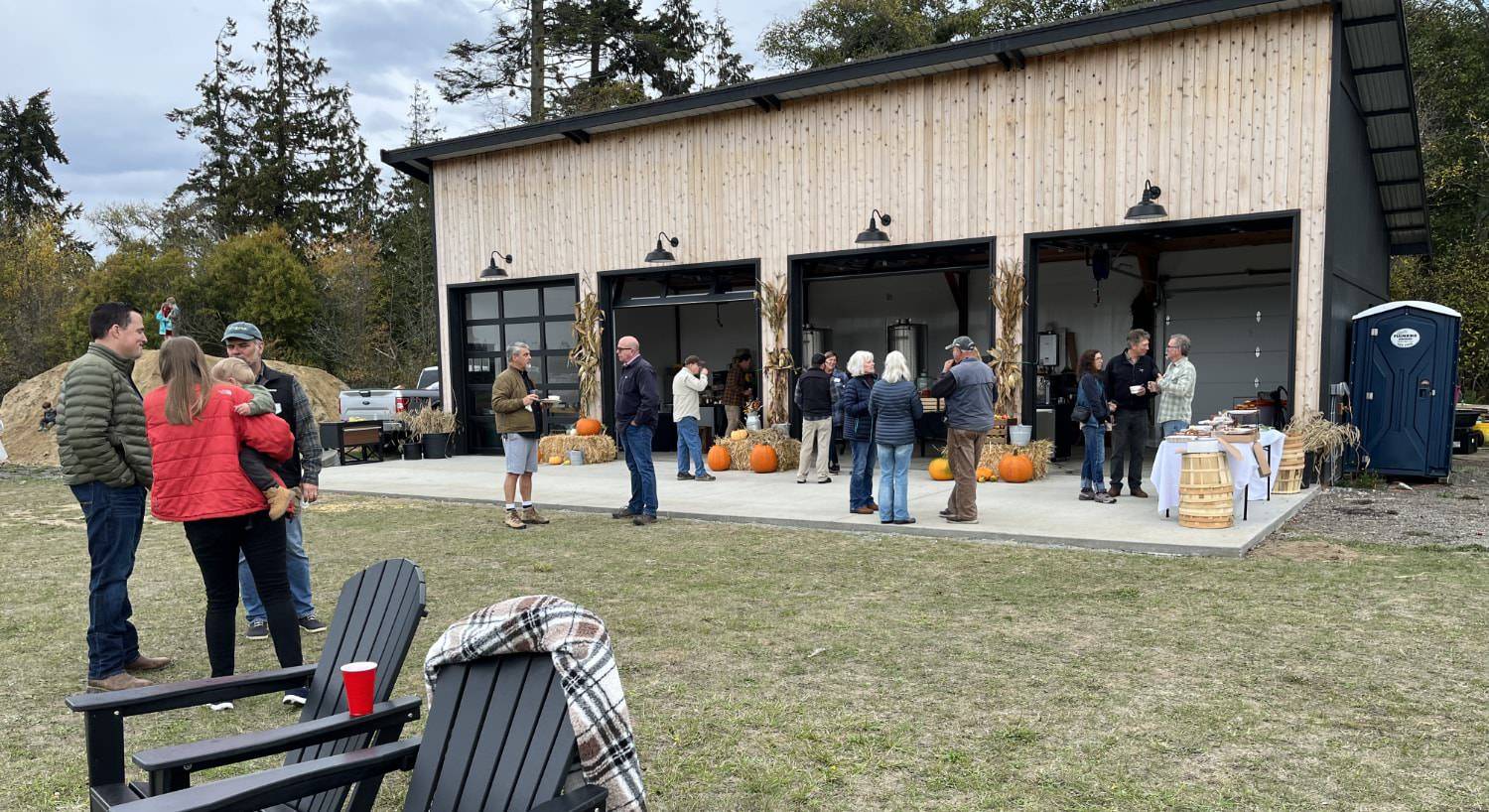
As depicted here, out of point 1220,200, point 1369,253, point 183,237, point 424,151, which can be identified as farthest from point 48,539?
point 183,237

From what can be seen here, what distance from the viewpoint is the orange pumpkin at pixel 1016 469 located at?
10.6m

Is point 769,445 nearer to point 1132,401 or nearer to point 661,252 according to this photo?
point 661,252

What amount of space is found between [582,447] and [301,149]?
25.7m

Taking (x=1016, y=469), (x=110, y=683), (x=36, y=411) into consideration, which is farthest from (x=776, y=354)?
(x=36, y=411)

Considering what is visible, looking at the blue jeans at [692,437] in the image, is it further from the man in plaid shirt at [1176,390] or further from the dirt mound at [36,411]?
the dirt mound at [36,411]

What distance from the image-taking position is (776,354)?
13086 mm

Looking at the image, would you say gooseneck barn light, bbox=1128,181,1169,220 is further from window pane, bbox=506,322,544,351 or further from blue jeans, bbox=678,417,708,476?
window pane, bbox=506,322,544,351

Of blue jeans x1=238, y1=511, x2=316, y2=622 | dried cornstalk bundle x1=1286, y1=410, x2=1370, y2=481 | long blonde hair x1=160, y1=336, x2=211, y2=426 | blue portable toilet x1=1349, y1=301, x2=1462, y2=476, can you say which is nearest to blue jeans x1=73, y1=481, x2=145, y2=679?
long blonde hair x1=160, y1=336, x2=211, y2=426

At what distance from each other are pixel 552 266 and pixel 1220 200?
969 cm

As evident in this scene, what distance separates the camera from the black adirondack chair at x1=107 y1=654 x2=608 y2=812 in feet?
6.29

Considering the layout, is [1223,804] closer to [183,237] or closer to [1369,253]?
[1369,253]

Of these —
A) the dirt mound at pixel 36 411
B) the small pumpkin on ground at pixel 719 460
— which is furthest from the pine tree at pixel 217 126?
the small pumpkin on ground at pixel 719 460

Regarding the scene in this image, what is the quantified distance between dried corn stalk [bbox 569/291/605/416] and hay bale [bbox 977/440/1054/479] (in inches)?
253

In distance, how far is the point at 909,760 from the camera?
334cm
